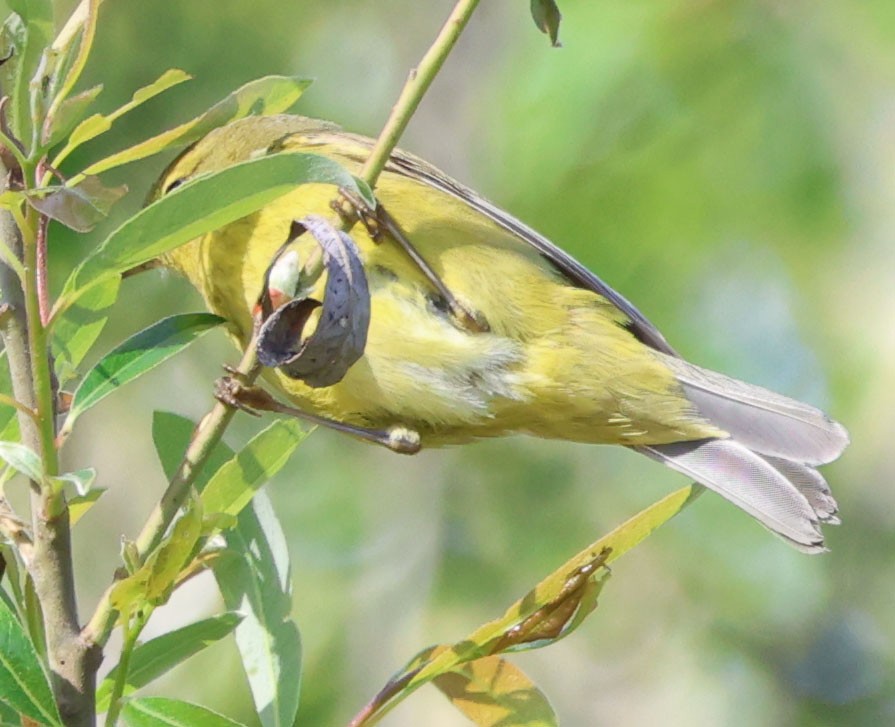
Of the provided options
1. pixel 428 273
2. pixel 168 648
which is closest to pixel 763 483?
pixel 428 273

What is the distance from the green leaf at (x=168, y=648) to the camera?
185 centimetres

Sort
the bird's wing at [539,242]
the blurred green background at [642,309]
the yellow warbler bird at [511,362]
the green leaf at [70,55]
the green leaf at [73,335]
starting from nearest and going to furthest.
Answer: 1. the green leaf at [70,55]
2. the green leaf at [73,335]
3. the yellow warbler bird at [511,362]
4. the bird's wing at [539,242]
5. the blurred green background at [642,309]

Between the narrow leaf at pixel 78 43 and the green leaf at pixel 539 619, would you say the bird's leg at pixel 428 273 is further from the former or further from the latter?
the narrow leaf at pixel 78 43

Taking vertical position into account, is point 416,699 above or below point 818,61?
below

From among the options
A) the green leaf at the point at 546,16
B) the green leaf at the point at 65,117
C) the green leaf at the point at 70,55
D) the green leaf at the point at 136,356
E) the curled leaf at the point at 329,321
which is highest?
the green leaf at the point at 546,16

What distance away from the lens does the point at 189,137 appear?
1.79 metres

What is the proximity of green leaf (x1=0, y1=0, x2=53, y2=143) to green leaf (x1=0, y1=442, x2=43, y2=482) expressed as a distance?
38 centimetres

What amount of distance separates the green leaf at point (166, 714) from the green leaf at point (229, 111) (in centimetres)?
74

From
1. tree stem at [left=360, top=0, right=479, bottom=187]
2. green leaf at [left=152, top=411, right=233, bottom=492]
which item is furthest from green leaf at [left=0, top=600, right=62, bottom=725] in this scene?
tree stem at [left=360, top=0, right=479, bottom=187]

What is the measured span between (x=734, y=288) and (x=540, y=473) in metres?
1.24

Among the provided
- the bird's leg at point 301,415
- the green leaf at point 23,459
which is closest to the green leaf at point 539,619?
the bird's leg at point 301,415

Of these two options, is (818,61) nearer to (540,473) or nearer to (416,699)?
(540,473)

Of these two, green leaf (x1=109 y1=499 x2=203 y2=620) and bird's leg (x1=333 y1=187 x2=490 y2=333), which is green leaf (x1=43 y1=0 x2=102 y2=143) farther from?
bird's leg (x1=333 y1=187 x2=490 y2=333)

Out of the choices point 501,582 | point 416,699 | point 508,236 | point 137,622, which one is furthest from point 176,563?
point 416,699
